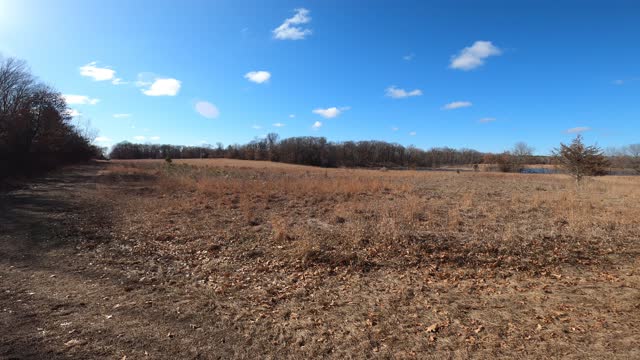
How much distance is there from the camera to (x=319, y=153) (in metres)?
124

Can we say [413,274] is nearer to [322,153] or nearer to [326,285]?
[326,285]

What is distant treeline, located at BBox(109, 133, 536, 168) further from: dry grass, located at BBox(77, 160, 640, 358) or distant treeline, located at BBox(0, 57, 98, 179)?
dry grass, located at BBox(77, 160, 640, 358)

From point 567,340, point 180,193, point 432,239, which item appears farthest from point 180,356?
point 180,193

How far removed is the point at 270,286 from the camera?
6.71 m

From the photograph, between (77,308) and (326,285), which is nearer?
(77,308)

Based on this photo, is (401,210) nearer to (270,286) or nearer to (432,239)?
(432,239)

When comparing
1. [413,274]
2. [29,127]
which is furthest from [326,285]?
[29,127]

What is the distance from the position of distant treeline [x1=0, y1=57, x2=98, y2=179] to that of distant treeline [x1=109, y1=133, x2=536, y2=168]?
6530 cm

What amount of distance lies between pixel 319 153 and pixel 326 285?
117 m

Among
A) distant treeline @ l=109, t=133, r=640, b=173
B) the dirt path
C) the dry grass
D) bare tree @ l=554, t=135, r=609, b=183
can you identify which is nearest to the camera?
the dirt path

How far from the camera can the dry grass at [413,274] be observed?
4422 mm

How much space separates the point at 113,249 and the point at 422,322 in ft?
27.0

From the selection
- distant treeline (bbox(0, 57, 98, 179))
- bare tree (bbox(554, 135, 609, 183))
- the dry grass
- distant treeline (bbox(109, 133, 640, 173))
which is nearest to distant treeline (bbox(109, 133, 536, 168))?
distant treeline (bbox(109, 133, 640, 173))

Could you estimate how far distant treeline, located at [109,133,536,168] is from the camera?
124 meters
